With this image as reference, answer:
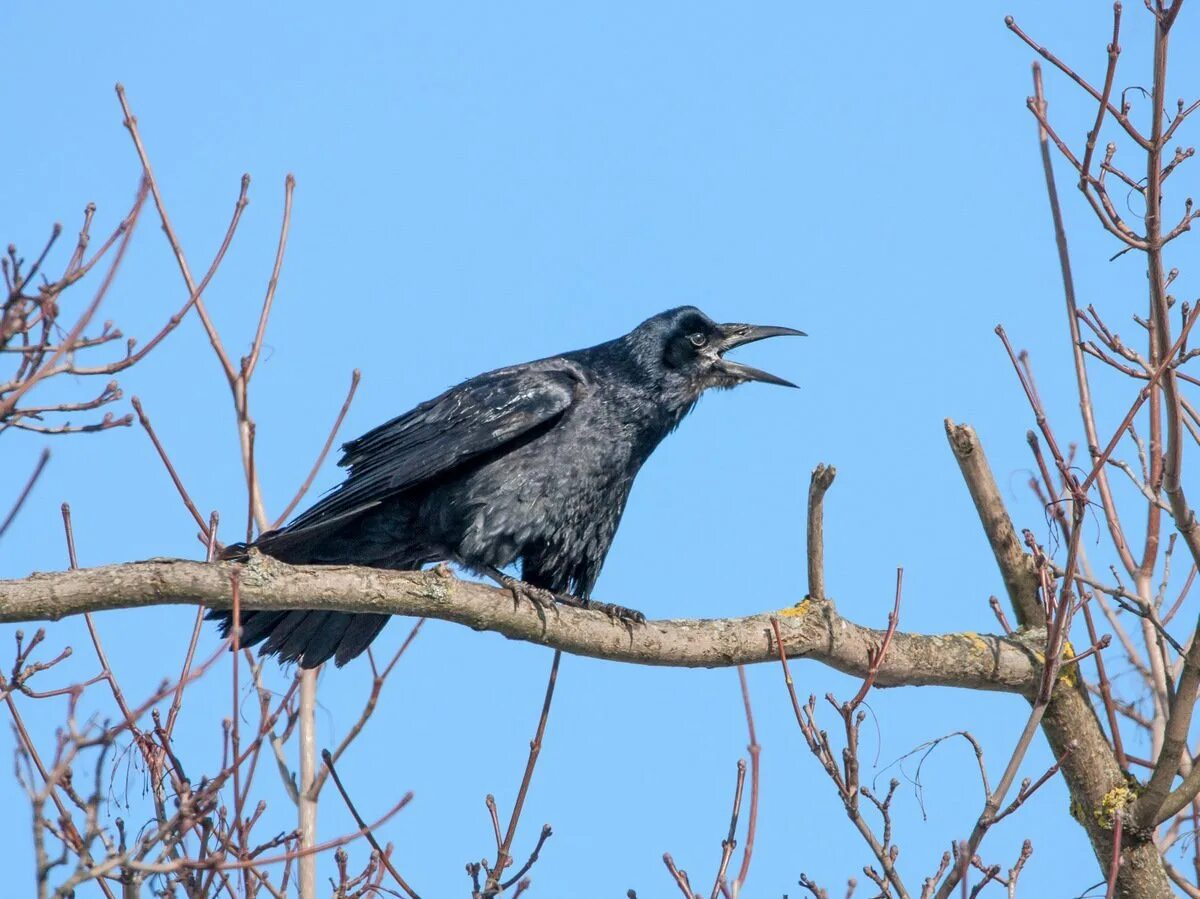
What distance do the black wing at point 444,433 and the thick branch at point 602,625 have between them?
1240 mm

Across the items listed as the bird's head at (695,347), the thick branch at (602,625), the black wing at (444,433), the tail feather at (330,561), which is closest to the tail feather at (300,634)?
the tail feather at (330,561)

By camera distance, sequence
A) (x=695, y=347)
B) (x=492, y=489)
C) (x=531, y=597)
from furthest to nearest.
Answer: (x=695, y=347) < (x=492, y=489) < (x=531, y=597)

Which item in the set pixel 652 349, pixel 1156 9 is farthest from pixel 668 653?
pixel 1156 9

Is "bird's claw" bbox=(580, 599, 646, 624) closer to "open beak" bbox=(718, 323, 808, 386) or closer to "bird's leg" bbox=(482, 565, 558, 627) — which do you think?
"bird's leg" bbox=(482, 565, 558, 627)

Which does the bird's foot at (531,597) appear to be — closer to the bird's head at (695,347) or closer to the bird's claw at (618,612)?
the bird's claw at (618,612)

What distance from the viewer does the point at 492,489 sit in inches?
250

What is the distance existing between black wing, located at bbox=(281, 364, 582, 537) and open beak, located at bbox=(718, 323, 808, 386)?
92cm

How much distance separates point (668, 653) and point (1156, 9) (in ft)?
9.21

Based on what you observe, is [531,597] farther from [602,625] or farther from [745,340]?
[745,340]

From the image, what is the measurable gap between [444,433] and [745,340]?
6.18 feet

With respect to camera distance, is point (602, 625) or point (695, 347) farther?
point (695, 347)

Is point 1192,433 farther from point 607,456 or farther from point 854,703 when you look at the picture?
point 607,456

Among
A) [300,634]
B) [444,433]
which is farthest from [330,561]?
[444,433]

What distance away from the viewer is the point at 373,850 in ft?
14.6
